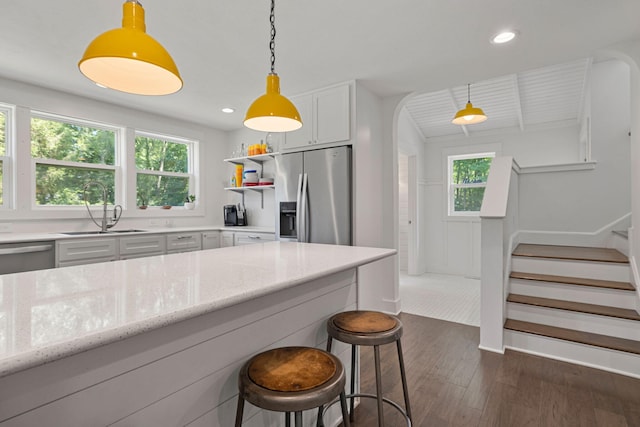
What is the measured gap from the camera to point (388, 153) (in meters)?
3.75

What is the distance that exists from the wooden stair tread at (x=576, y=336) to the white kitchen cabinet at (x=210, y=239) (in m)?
3.46

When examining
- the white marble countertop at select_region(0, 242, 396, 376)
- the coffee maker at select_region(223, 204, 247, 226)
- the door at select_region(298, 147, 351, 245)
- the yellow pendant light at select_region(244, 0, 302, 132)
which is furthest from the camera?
the coffee maker at select_region(223, 204, 247, 226)

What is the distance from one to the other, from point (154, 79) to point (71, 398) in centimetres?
127

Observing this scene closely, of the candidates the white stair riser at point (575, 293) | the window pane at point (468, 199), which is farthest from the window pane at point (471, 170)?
the white stair riser at point (575, 293)

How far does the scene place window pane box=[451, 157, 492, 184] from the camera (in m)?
5.56

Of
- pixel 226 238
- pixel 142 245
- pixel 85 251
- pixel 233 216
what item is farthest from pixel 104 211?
pixel 233 216

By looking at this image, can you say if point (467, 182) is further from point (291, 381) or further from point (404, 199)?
point (291, 381)

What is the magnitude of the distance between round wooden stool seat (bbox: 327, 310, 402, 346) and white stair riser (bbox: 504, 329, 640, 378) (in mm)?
1814

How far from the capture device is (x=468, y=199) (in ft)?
18.6

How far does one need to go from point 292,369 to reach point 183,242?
3167 millimetres

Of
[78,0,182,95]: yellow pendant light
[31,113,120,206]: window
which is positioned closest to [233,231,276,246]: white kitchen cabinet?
[31,113,120,206]: window

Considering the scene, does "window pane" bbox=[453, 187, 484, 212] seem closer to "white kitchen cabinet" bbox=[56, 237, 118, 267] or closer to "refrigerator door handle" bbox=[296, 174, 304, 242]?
"refrigerator door handle" bbox=[296, 174, 304, 242]

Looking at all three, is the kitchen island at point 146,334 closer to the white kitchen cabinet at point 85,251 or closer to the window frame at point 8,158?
the white kitchen cabinet at point 85,251

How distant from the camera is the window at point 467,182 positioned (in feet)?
18.2
